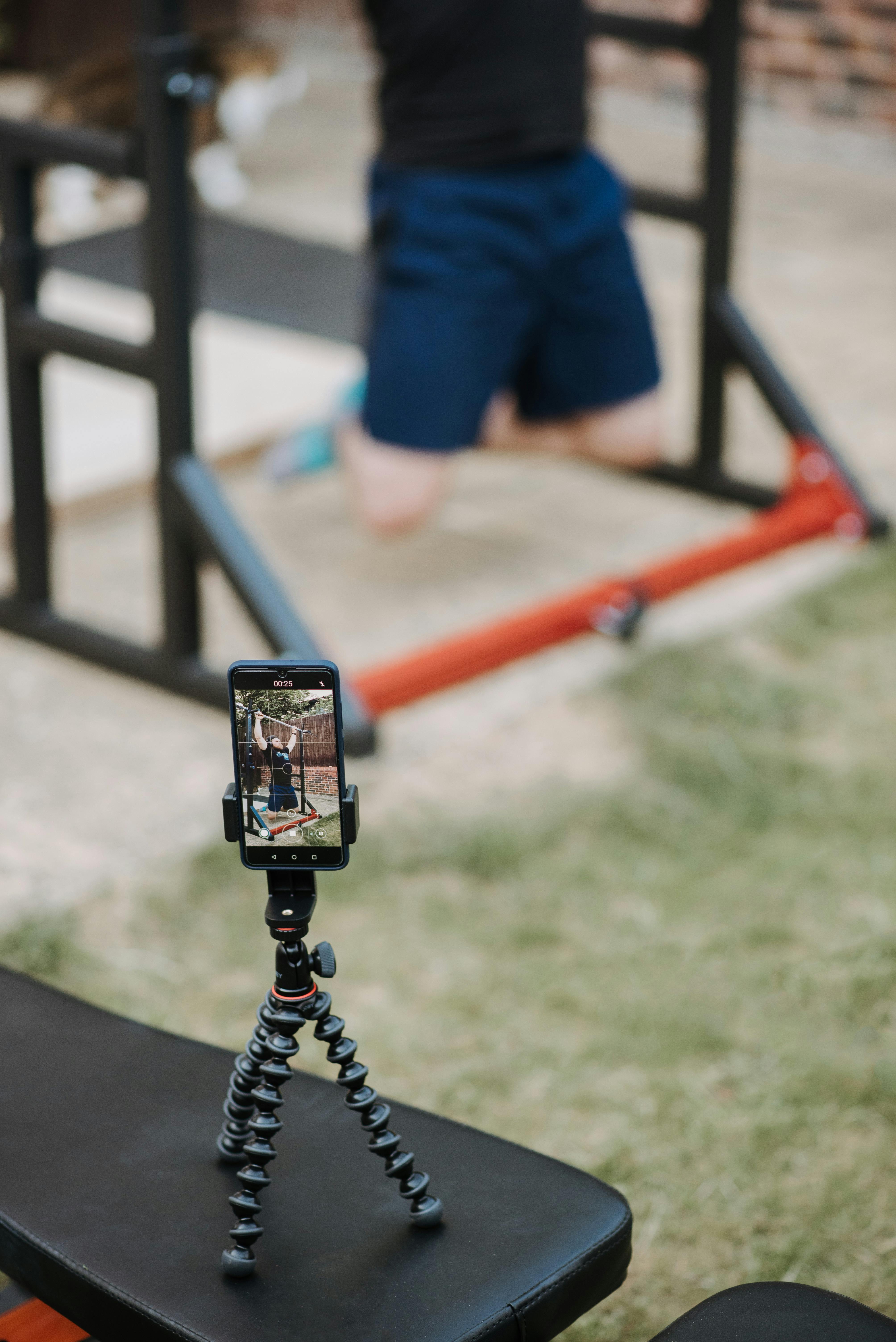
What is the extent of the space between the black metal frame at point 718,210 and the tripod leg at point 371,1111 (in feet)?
8.38

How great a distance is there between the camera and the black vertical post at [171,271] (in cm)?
262

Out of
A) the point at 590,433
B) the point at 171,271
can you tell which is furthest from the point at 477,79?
the point at 590,433

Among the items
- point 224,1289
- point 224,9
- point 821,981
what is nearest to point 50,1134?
point 224,1289

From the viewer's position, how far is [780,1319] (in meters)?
1.27

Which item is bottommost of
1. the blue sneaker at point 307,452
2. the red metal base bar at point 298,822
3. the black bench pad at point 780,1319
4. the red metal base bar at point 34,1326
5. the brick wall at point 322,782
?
the blue sneaker at point 307,452

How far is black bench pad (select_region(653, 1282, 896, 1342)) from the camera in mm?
1252

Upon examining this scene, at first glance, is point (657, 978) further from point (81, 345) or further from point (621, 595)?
point (81, 345)

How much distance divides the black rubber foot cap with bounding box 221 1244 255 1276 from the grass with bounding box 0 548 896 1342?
0.59 metres

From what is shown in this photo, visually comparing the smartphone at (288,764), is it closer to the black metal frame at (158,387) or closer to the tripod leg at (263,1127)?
the tripod leg at (263,1127)

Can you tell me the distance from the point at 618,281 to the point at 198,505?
92 cm

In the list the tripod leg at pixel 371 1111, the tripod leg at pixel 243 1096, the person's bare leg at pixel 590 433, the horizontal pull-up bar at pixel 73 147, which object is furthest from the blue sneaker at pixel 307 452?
the tripod leg at pixel 371 1111

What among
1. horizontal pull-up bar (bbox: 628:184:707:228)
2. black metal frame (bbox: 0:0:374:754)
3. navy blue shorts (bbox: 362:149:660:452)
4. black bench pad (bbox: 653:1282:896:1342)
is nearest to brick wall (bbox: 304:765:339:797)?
black bench pad (bbox: 653:1282:896:1342)

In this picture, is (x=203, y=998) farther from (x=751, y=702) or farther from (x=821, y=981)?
(x=751, y=702)

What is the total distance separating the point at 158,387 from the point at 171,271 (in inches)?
8.0
